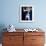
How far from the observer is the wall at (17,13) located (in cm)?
424

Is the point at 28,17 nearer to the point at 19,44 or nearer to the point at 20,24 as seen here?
the point at 20,24

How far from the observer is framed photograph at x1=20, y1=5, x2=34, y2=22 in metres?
4.23

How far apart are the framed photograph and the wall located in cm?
10

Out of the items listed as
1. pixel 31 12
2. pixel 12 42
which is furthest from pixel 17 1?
pixel 12 42

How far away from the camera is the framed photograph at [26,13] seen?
4227 millimetres

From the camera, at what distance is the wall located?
13.9 feet

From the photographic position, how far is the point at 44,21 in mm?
4289

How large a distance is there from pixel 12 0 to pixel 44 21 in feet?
4.23

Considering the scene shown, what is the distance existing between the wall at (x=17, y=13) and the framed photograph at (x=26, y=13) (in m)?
0.10

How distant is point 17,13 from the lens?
14.0 feet

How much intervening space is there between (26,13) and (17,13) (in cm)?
30

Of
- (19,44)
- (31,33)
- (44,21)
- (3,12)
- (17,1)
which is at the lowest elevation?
(19,44)

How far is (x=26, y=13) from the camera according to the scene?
4262 millimetres

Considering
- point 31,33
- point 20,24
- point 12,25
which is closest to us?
point 31,33
